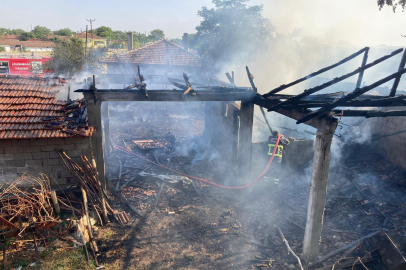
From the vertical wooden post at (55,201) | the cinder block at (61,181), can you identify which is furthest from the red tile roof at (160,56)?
the vertical wooden post at (55,201)

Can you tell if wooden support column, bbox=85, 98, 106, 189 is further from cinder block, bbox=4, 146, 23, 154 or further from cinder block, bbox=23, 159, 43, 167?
cinder block, bbox=4, 146, 23, 154

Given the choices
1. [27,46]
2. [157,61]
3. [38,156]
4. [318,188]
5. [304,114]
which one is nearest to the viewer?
[318,188]

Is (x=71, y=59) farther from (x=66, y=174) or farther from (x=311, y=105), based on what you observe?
(x=311, y=105)

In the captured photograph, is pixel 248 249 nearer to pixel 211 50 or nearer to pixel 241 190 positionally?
pixel 241 190

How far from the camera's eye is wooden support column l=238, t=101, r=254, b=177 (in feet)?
31.3

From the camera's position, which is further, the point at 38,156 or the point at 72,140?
the point at 72,140

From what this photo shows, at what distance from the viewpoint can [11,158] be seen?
811 centimetres

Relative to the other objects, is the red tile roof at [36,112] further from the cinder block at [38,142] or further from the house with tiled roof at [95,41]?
the house with tiled roof at [95,41]

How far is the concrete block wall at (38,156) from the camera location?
8062mm

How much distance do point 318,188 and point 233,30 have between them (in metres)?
25.3

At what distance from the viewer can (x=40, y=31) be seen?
7631 centimetres

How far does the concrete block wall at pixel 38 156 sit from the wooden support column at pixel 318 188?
653 centimetres

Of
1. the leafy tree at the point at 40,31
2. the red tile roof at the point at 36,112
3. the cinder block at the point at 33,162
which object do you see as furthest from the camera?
the leafy tree at the point at 40,31

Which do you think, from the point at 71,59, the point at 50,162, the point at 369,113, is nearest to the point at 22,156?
the point at 50,162
